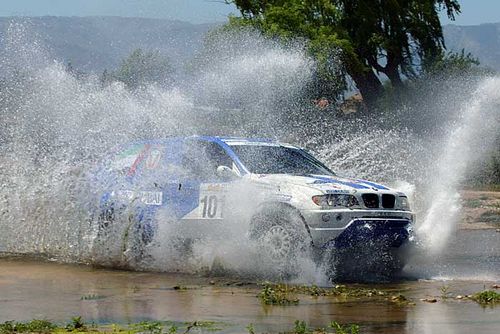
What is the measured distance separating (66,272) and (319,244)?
9.60ft

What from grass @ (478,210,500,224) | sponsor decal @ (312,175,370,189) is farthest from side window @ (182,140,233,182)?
grass @ (478,210,500,224)

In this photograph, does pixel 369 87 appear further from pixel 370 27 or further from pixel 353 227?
pixel 353 227

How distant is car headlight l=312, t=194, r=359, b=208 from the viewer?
1231 centimetres

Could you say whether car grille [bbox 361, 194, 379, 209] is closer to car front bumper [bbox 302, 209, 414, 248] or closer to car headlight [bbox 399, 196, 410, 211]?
car front bumper [bbox 302, 209, 414, 248]

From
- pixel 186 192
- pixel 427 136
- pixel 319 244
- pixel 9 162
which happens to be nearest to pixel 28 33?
pixel 9 162

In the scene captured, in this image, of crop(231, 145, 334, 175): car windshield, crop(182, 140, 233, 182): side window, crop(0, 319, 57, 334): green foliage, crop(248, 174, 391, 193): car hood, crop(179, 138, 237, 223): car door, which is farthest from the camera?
crop(182, 140, 233, 182): side window

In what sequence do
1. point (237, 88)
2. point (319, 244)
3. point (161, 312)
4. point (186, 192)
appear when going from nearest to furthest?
1. point (161, 312)
2. point (319, 244)
3. point (186, 192)
4. point (237, 88)

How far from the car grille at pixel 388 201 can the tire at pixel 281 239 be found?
104 centimetres

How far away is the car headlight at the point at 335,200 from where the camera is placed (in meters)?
12.3

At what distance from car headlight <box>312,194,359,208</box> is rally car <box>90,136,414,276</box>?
11 millimetres

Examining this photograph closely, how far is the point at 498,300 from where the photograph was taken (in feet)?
33.7

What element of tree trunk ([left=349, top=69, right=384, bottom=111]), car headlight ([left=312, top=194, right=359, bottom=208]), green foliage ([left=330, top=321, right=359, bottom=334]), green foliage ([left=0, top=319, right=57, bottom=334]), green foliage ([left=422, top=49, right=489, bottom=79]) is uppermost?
green foliage ([left=422, top=49, right=489, bottom=79])

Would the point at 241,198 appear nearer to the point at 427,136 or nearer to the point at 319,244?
the point at 319,244

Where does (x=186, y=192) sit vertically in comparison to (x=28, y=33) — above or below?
below
